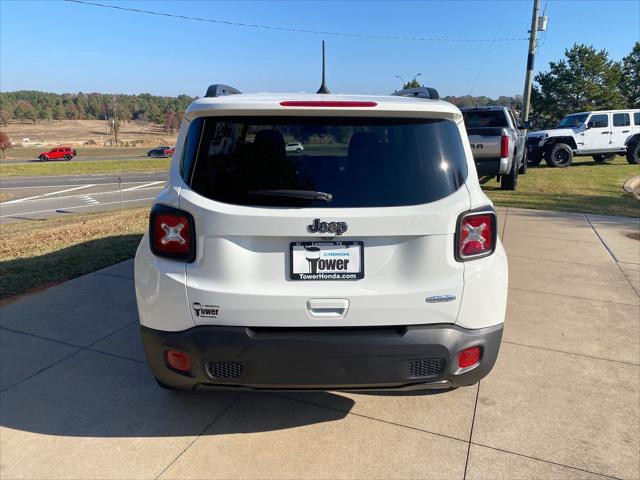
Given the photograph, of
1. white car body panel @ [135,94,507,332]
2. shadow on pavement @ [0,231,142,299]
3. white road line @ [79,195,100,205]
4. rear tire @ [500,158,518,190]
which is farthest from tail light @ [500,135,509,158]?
white road line @ [79,195,100,205]

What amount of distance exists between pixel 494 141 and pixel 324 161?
10.0 metres

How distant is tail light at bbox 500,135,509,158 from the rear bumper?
9795 mm

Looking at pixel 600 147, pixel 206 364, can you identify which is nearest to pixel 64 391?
pixel 206 364

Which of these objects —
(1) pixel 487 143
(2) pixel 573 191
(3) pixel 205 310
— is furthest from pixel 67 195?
(3) pixel 205 310

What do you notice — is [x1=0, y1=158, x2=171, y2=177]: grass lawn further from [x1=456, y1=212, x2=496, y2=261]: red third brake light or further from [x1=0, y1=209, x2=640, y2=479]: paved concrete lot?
[x1=456, y1=212, x2=496, y2=261]: red third brake light

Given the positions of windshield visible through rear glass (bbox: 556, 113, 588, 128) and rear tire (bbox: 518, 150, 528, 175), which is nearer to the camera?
rear tire (bbox: 518, 150, 528, 175)

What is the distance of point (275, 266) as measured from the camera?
2203mm

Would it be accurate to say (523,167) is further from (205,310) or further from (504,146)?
(205,310)

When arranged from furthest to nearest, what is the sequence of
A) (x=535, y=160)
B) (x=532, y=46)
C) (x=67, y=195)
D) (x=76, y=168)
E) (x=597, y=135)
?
(x=76, y=168), (x=67, y=195), (x=532, y=46), (x=535, y=160), (x=597, y=135)

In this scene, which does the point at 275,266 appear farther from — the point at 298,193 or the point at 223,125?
the point at 223,125

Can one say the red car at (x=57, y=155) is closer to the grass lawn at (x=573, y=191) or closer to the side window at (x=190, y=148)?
the grass lawn at (x=573, y=191)

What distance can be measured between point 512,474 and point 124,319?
3.26 meters

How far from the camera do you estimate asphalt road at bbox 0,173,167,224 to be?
2008cm

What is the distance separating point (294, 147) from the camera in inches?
93.1
